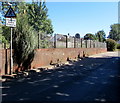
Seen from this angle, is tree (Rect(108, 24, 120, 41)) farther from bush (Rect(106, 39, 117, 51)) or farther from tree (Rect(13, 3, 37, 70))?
tree (Rect(13, 3, 37, 70))

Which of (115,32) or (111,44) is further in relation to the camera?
(115,32)

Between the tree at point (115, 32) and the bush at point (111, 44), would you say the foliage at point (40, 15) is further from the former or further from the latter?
the tree at point (115, 32)

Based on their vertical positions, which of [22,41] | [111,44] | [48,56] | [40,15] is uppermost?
[40,15]

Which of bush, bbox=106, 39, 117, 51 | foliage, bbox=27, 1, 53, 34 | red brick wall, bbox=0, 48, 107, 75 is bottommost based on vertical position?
red brick wall, bbox=0, 48, 107, 75

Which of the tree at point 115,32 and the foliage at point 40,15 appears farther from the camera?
the tree at point 115,32

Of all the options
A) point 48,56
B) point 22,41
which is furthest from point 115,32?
point 22,41

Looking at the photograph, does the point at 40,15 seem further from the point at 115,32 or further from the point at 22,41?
the point at 115,32

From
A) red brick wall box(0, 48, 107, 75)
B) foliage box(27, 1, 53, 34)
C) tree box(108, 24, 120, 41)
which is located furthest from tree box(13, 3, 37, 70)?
tree box(108, 24, 120, 41)

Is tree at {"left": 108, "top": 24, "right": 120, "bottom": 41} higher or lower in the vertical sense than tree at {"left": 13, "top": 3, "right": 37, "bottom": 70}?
higher

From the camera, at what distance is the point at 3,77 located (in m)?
9.49

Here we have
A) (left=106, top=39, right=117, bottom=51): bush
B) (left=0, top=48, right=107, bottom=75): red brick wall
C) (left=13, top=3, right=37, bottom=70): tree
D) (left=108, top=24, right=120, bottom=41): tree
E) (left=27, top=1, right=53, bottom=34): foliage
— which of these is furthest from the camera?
(left=108, top=24, right=120, bottom=41): tree

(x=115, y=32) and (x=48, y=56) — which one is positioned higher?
(x=115, y=32)

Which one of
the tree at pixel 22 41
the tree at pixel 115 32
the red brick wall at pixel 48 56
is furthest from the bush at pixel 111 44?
the tree at pixel 115 32

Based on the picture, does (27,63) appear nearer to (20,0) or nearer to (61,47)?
(61,47)
